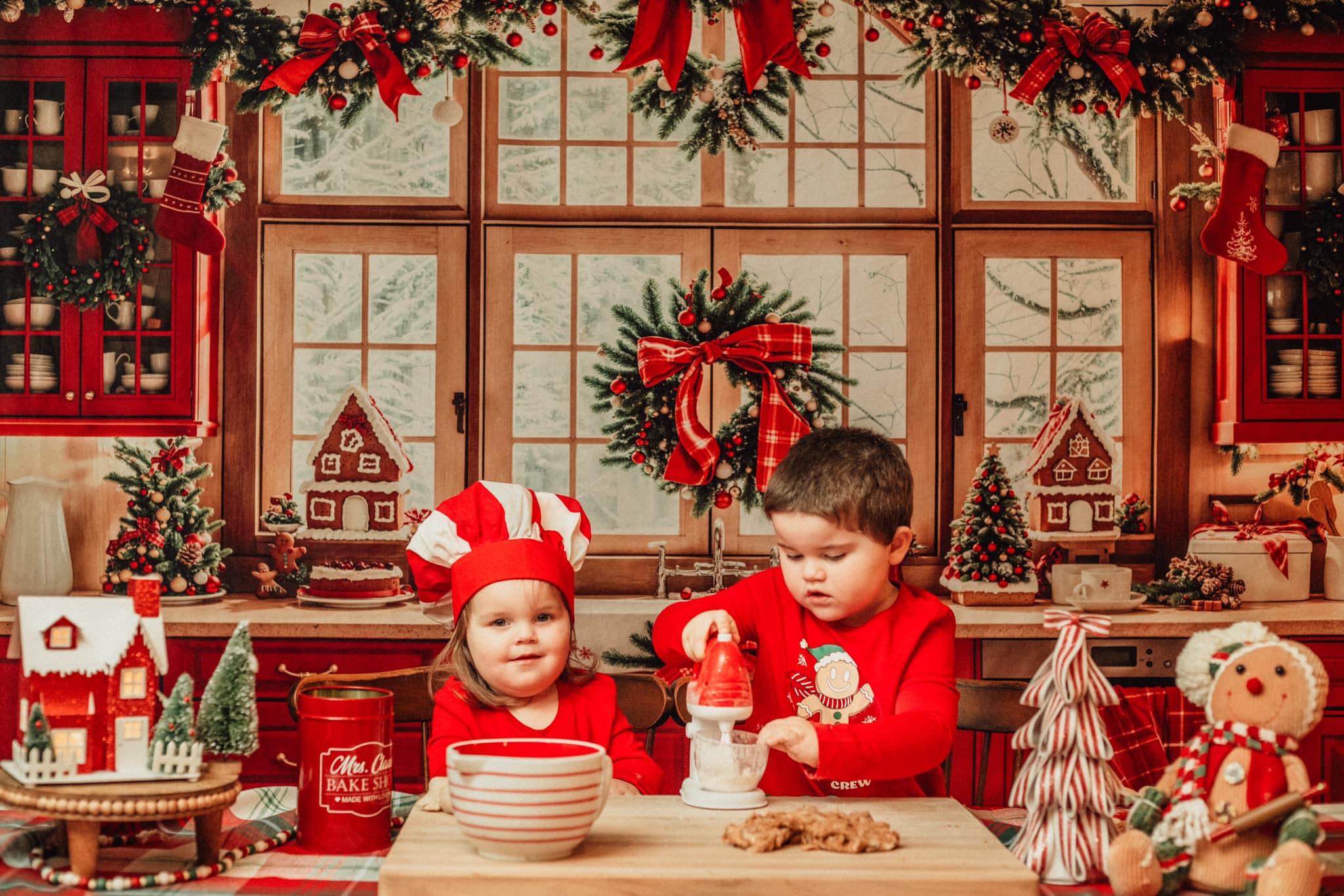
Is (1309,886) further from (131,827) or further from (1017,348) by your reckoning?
(1017,348)

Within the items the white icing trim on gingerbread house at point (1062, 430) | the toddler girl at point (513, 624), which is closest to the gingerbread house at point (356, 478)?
the toddler girl at point (513, 624)

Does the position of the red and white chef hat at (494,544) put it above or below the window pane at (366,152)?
below

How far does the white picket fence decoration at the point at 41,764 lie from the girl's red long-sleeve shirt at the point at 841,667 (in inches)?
31.1

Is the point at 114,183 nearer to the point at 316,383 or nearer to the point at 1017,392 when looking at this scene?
the point at 316,383

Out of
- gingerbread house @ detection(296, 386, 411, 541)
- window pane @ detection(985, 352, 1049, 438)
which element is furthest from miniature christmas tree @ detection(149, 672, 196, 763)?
window pane @ detection(985, 352, 1049, 438)

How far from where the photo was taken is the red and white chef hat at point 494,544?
5.33 feet

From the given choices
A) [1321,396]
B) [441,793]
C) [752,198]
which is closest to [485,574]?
[441,793]

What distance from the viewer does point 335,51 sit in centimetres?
362

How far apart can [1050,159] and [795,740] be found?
304 centimetres

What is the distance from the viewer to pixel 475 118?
3838 mm

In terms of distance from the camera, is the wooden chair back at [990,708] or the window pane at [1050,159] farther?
the window pane at [1050,159]

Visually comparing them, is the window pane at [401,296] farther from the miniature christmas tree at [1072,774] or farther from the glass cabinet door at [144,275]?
the miniature christmas tree at [1072,774]

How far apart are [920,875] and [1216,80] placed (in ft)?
11.3

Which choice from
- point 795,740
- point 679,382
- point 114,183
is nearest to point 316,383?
point 114,183
